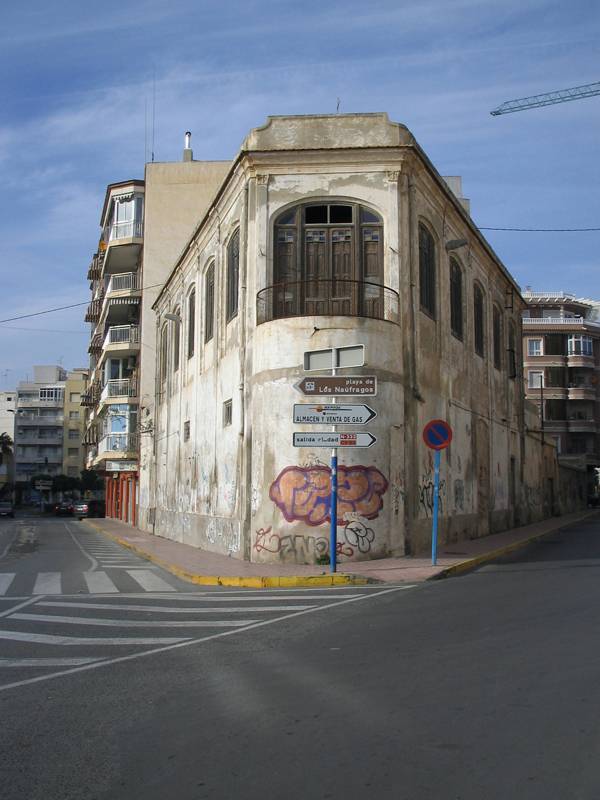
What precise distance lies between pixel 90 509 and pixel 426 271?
144 ft

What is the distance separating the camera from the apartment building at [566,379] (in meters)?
69.6

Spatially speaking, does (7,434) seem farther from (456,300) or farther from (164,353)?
(456,300)

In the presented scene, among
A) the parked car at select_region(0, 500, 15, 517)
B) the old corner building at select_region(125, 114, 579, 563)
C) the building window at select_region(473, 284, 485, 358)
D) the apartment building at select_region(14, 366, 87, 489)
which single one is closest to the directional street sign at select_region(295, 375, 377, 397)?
the old corner building at select_region(125, 114, 579, 563)

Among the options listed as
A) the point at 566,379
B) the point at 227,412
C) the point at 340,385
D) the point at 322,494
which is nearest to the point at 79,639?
the point at 340,385

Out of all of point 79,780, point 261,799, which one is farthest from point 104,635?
point 261,799

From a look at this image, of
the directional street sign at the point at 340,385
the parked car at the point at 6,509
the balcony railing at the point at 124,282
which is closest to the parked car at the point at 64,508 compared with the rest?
the parked car at the point at 6,509

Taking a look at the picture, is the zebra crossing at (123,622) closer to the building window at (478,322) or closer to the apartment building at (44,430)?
the building window at (478,322)

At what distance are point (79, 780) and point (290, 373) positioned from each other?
13.6 meters

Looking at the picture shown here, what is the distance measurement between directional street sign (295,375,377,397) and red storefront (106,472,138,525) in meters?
28.5

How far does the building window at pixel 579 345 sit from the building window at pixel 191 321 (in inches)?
1958

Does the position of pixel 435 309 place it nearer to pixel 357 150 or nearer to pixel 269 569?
pixel 357 150

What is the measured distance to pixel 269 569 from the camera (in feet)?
53.5

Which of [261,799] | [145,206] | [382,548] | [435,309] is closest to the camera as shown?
[261,799]

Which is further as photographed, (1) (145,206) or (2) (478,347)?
(1) (145,206)
